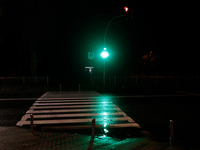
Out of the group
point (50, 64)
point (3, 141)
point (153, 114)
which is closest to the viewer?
point (3, 141)

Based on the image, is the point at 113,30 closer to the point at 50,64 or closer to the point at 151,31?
the point at 151,31

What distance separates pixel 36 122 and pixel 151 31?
39.5m

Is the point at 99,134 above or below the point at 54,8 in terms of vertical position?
below

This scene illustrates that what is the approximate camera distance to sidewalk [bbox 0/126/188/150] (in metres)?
5.96

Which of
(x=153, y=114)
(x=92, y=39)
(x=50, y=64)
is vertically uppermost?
(x=92, y=39)

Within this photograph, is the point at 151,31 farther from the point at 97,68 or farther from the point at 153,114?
the point at 153,114

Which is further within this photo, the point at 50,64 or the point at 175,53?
the point at 50,64

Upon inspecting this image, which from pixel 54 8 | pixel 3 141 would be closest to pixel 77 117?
pixel 3 141

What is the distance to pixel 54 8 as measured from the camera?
30531 millimetres

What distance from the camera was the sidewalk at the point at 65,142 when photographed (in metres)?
5.96

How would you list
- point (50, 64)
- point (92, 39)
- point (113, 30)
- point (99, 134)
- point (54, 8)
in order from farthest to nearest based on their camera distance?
point (50, 64) → point (92, 39) → point (113, 30) → point (54, 8) → point (99, 134)

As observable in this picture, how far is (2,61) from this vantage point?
4741cm

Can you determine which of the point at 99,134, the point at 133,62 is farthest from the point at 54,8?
the point at 99,134

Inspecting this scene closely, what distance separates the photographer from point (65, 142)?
637 cm
